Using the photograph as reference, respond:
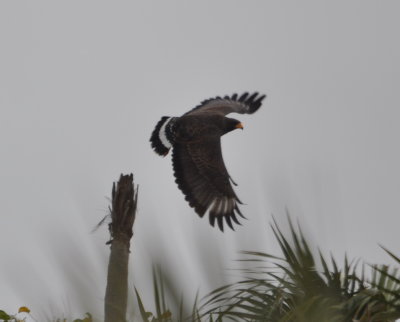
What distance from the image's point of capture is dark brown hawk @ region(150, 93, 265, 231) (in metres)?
7.98

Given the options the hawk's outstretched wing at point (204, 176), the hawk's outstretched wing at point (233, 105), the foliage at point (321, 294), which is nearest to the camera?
the foliage at point (321, 294)

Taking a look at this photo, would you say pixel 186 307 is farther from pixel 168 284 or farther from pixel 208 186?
pixel 208 186

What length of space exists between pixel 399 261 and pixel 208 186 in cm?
558

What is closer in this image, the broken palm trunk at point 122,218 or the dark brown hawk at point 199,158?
the broken palm trunk at point 122,218

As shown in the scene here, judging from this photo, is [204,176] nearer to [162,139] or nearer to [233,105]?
[162,139]

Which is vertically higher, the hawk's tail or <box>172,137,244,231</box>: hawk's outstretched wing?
the hawk's tail

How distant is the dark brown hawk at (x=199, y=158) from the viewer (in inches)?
314

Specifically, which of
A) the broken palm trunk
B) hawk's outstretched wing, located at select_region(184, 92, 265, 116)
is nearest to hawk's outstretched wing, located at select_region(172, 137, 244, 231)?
hawk's outstretched wing, located at select_region(184, 92, 265, 116)

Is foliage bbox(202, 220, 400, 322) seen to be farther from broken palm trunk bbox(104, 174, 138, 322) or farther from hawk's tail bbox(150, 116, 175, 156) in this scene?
hawk's tail bbox(150, 116, 175, 156)

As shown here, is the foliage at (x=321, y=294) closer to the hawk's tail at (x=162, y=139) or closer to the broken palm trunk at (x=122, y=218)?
the broken palm trunk at (x=122, y=218)

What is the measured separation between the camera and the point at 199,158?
829 cm

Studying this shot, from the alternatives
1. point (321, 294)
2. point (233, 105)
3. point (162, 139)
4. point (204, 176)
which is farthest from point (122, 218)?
point (233, 105)

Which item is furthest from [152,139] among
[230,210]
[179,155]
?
[230,210]

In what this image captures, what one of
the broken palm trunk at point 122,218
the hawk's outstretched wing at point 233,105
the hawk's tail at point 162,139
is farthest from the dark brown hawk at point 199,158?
the broken palm trunk at point 122,218
